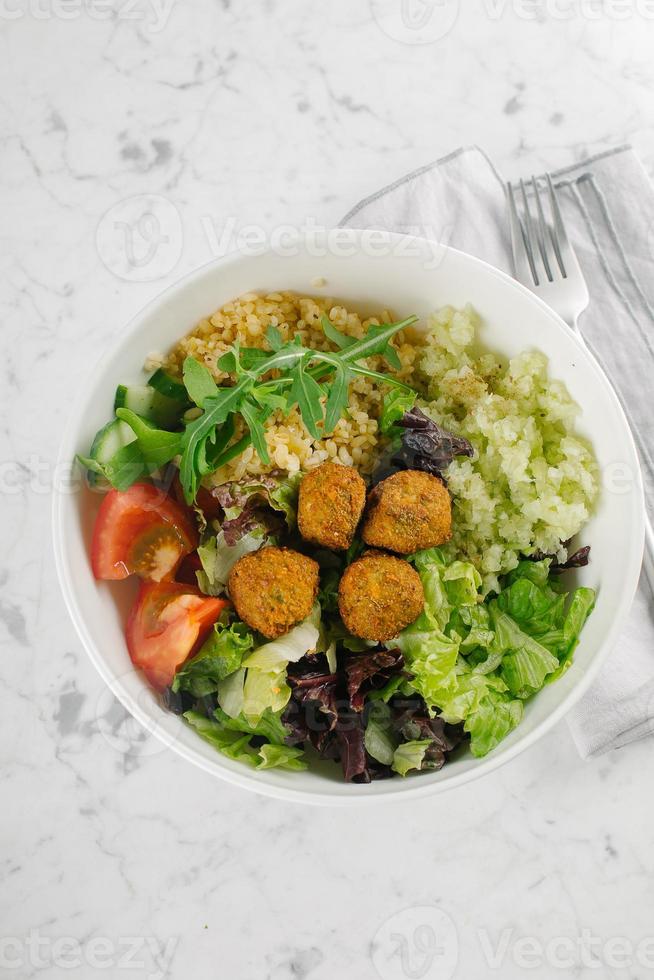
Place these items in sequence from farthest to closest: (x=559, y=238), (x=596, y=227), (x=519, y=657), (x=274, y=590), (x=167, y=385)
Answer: (x=596, y=227) → (x=559, y=238) → (x=167, y=385) → (x=519, y=657) → (x=274, y=590)

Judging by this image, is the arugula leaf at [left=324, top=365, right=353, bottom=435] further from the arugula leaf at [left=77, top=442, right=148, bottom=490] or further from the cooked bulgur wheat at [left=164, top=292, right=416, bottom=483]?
the arugula leaf at [left=77, top=442, right=148, bottom=490]

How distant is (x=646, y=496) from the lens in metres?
2.35

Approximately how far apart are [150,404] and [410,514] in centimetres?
65

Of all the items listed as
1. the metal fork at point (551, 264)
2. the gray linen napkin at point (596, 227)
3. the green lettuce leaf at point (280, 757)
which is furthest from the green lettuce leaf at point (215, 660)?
the gray linen napkin at point (596, 227)

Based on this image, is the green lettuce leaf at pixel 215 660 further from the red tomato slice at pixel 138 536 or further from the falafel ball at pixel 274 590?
the red tomato slice at pixel 138 536

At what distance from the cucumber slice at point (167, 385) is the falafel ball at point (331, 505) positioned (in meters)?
0.38

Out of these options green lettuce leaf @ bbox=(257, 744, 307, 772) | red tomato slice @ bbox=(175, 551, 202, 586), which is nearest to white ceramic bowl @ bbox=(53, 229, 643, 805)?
green lettuce leaf @ bbox=(257, 744, 307, 772)

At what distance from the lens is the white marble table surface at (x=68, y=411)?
7.76 ft

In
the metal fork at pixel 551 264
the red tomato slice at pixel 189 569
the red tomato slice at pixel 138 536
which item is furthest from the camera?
the metal fork at pixel 551 264

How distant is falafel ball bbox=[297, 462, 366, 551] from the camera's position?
1838mm

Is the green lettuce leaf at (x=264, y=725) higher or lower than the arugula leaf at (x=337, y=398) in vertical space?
lower

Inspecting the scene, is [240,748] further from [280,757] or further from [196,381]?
[196,381]

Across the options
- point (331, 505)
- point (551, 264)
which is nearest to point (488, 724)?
point (331, 505)

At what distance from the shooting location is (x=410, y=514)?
1831 millimetres
